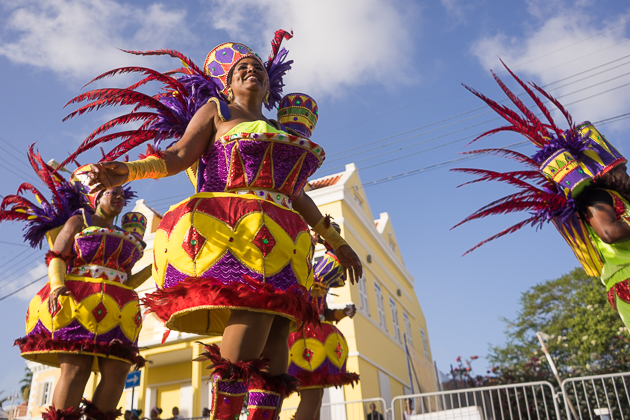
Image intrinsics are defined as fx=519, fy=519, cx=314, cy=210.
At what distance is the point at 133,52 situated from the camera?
285cm

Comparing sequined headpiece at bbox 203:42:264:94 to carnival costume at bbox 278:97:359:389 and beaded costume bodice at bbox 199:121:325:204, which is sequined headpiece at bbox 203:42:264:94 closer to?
beaded costume bodice at bbox 199:121:325:204

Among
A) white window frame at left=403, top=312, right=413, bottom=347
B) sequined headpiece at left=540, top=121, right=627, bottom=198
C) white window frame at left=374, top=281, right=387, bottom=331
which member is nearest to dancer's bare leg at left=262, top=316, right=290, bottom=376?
sequined headpiece at left=540, top=121, right=627, bottom=198

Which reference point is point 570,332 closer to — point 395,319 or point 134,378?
point 395,319

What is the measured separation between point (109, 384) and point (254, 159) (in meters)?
2.07

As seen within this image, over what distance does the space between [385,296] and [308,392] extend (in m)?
15.9

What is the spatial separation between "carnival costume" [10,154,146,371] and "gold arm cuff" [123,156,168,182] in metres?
1.73

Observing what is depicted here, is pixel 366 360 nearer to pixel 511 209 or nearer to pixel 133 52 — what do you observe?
pixel 511 209

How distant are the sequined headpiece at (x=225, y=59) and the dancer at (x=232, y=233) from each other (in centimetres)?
11

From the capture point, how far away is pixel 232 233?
207 cm

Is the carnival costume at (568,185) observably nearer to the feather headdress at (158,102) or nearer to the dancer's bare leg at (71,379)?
the feather headdress at (158,102)

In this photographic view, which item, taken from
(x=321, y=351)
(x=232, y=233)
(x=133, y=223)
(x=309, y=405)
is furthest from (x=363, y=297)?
(x=232, y=233)

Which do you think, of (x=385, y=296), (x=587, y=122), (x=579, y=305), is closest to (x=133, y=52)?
(x=587, y=122)

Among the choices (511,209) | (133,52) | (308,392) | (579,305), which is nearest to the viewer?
(133,52)

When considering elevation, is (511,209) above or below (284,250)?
above
